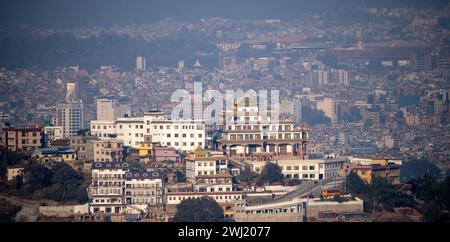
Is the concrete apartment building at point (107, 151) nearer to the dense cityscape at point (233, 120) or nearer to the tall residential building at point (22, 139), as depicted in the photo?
the dense cityscape at point (233, 120)

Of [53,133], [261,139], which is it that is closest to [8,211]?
[261,139]

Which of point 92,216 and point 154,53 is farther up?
point 154,53

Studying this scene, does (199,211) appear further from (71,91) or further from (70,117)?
(71,91)

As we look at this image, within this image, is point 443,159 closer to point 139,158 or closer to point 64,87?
point 139,158

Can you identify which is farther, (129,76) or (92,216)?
(129,76)
